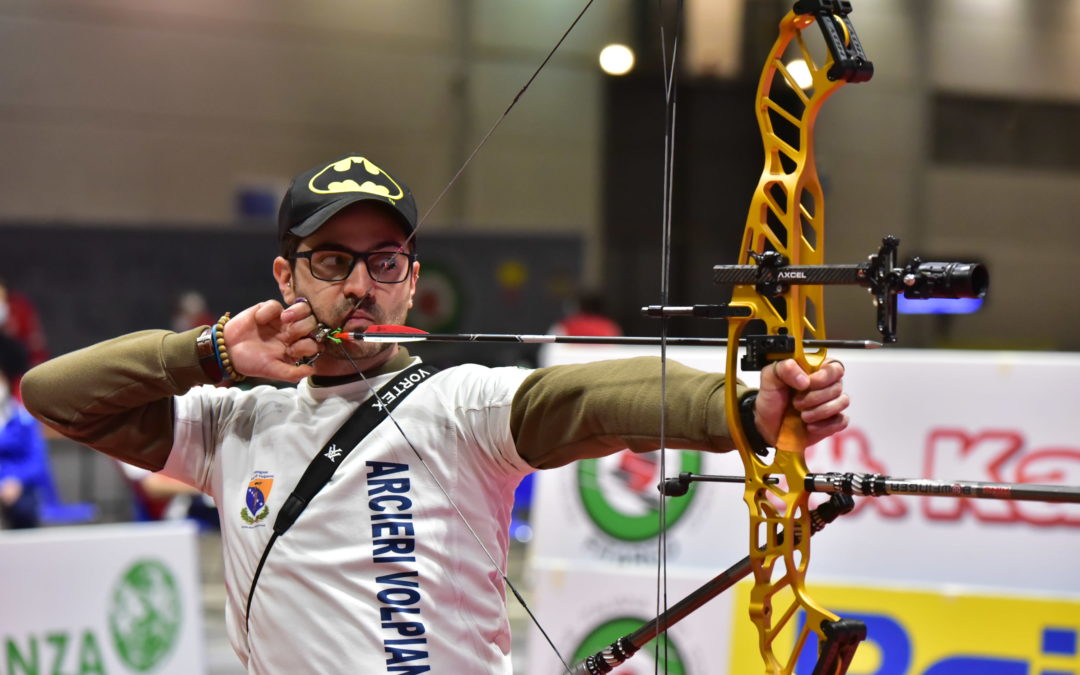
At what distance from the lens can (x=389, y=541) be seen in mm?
1644

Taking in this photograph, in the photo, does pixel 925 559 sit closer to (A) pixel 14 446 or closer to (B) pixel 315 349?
(B) pixel 315 349

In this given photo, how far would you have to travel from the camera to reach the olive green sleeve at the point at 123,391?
177 cm

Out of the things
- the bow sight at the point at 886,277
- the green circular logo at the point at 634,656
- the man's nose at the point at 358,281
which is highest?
the man's nose at the point at 358,281

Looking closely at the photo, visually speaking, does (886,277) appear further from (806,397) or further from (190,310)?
(190,310)

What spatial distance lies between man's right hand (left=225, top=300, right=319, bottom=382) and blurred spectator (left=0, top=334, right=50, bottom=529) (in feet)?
11.1

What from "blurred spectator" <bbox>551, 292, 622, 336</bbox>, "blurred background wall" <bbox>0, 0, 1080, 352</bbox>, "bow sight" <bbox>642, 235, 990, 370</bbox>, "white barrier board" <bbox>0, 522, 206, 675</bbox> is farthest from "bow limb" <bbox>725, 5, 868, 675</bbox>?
"blurred background wall" <bbox>0, 0, 1080, 352</bbox>

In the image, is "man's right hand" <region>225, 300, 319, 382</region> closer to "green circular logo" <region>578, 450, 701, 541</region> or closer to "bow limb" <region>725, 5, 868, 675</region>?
"bow limb" <region>725, 5, 868, 675</region>

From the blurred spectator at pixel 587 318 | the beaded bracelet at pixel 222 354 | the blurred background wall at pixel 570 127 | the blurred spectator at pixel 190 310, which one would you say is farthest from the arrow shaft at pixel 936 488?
the blurred background wall at pixel 570 127

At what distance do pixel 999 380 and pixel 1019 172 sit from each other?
21.8 feet

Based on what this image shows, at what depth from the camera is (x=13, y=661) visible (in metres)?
3.64

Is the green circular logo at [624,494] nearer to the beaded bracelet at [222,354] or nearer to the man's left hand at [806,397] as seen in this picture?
the beaded bracelet at [222,354]

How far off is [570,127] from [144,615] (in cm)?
598

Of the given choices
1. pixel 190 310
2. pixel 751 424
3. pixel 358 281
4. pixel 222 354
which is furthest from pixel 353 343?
pixel 190 310

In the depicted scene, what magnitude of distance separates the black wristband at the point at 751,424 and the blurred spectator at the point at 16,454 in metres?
4.03
